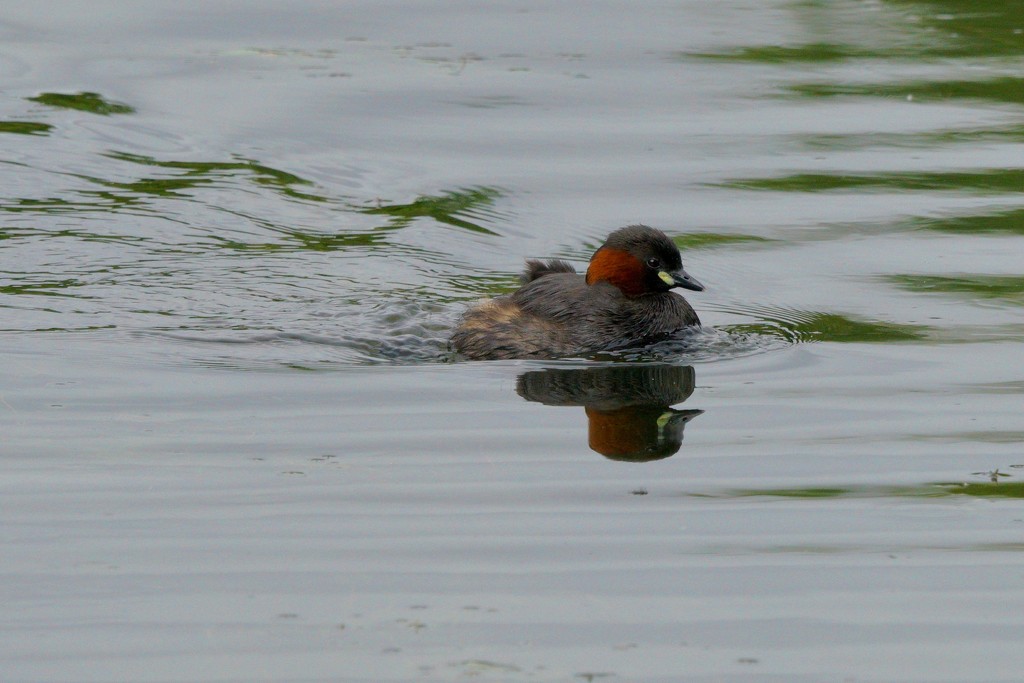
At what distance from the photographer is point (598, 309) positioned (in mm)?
8797

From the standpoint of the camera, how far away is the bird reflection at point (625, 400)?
6.75 meters

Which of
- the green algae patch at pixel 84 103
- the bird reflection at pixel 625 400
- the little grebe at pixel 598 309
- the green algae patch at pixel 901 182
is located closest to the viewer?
the bird reflection at pixel 625 400

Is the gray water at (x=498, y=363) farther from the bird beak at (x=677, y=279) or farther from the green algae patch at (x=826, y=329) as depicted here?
the bird beak at (x=677, y=279)

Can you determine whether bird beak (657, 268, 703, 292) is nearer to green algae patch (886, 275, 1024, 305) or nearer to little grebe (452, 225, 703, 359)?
little grebe (452, 225, 703, 359)

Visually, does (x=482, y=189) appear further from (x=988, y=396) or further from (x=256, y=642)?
(x=256, y=642)

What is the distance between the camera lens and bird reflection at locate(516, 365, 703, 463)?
6.75m

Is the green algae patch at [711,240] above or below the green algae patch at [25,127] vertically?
below

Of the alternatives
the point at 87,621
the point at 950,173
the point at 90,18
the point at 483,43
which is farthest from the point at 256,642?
the point at 90,18

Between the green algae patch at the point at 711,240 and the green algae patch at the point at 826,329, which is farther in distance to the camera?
the green algae patch at the point at 711,240

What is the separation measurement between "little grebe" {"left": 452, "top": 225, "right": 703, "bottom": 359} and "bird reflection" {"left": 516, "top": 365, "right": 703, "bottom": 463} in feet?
1.18

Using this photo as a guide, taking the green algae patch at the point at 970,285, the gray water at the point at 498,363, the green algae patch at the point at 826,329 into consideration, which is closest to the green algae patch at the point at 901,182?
the gray water at the point at 498,363

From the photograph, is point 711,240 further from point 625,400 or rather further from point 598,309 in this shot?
point 625,400

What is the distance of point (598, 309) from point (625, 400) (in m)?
1.29

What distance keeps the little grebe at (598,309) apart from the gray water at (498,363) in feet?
0.81
